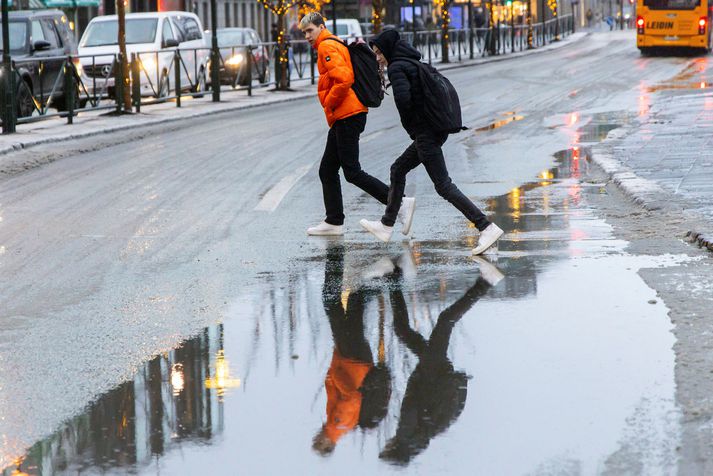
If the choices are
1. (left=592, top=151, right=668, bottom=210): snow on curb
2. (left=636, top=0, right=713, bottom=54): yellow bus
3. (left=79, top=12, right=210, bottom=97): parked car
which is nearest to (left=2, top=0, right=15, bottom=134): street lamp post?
(left=79, top=12, right=210, bottom=97): parked car

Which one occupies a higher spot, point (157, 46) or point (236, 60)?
point (157, 46)

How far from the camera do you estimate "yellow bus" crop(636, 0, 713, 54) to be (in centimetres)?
4988

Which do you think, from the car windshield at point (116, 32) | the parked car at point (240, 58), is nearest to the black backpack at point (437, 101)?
the car windshield at point (116, 32)

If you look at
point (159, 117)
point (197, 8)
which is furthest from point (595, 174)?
point (197, 8)

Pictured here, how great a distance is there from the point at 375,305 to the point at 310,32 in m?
3.21

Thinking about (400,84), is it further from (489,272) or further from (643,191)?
(643,191)

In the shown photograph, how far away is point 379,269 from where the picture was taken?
9.27m

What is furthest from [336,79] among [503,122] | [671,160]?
[503,122]

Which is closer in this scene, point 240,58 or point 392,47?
point 392,47

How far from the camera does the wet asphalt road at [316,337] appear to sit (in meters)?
5.23

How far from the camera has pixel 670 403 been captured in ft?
18.7

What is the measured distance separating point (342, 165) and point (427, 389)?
512 centimetres

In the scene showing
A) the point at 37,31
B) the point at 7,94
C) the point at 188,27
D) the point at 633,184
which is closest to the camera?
the point at 633,184

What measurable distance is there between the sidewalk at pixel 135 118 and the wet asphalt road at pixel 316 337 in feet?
22.9
